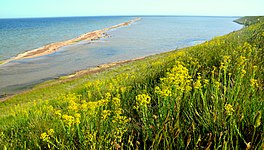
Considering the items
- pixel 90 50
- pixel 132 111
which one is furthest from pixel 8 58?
Result: pixel 132 111

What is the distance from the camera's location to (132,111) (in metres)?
4.25

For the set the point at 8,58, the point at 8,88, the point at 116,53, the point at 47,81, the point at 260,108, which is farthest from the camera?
the point at 116,53

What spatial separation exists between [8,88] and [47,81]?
127 inches

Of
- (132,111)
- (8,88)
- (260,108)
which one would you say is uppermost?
(260,108)

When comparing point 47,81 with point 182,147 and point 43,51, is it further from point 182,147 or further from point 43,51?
point 182,147

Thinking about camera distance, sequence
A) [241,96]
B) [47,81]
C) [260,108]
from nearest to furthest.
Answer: [260,108], [241,96], [47,81]

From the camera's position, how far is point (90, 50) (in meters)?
39.7

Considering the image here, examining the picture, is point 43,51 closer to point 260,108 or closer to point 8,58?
point 8,58

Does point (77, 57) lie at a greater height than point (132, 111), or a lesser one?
lesser

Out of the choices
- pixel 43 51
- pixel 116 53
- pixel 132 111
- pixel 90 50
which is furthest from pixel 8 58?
pixel 132 111

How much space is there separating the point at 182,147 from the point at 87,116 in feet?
4.56

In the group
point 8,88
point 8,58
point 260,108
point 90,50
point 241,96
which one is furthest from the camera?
point 90,50

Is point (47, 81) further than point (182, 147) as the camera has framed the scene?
Yes

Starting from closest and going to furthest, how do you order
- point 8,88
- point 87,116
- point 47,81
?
point 87,116 → point 8,88 → point 47,81
